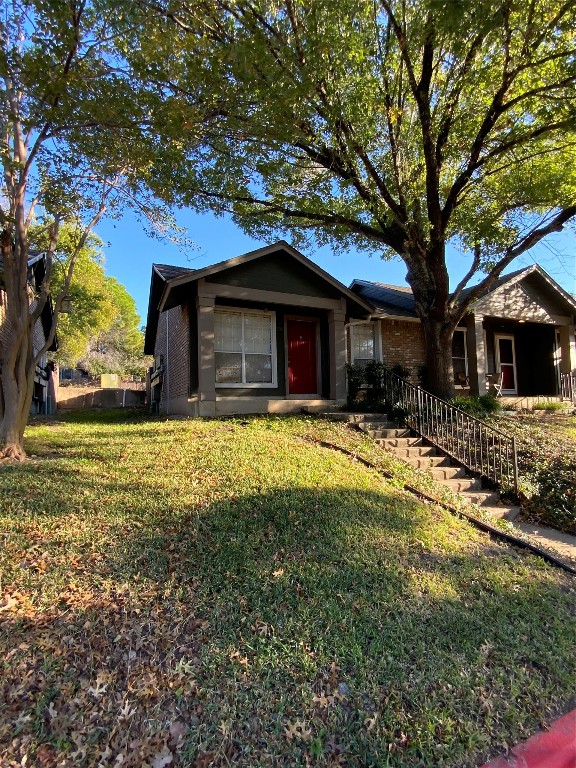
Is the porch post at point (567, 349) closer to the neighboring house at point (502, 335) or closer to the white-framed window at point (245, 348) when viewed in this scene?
the neighboring house at point (502, 335)

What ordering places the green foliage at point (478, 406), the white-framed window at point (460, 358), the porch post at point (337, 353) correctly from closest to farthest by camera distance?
the green foliage at point (478, 406), the porch post at point (337, 353), the white-framed window at point (460, 358)

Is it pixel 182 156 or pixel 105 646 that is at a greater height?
pixel 182 156

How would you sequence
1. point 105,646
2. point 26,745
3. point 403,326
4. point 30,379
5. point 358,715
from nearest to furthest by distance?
1. point 26,745
2. point 358,715
3. point 105,646
4. point 30,379
5. point 403,326

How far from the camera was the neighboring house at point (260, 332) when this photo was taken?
34.4 ft

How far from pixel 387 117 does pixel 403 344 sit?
694 cm

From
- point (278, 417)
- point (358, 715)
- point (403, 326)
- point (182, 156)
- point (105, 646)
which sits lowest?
point (358, 715)

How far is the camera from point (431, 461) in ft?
27.5

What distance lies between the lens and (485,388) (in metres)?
15.0

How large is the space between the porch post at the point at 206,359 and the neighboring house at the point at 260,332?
2 centimetres

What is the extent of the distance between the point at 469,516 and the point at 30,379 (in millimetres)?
6628

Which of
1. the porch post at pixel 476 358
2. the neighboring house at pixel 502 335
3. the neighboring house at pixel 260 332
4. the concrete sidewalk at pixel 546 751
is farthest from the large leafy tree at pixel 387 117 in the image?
the concrete sidewalk at pixel 546 751

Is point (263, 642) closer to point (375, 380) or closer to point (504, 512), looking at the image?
point (504, 512)

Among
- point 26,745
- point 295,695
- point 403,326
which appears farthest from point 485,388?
point 26,745

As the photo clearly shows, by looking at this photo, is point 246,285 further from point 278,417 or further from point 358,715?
point 358,715
